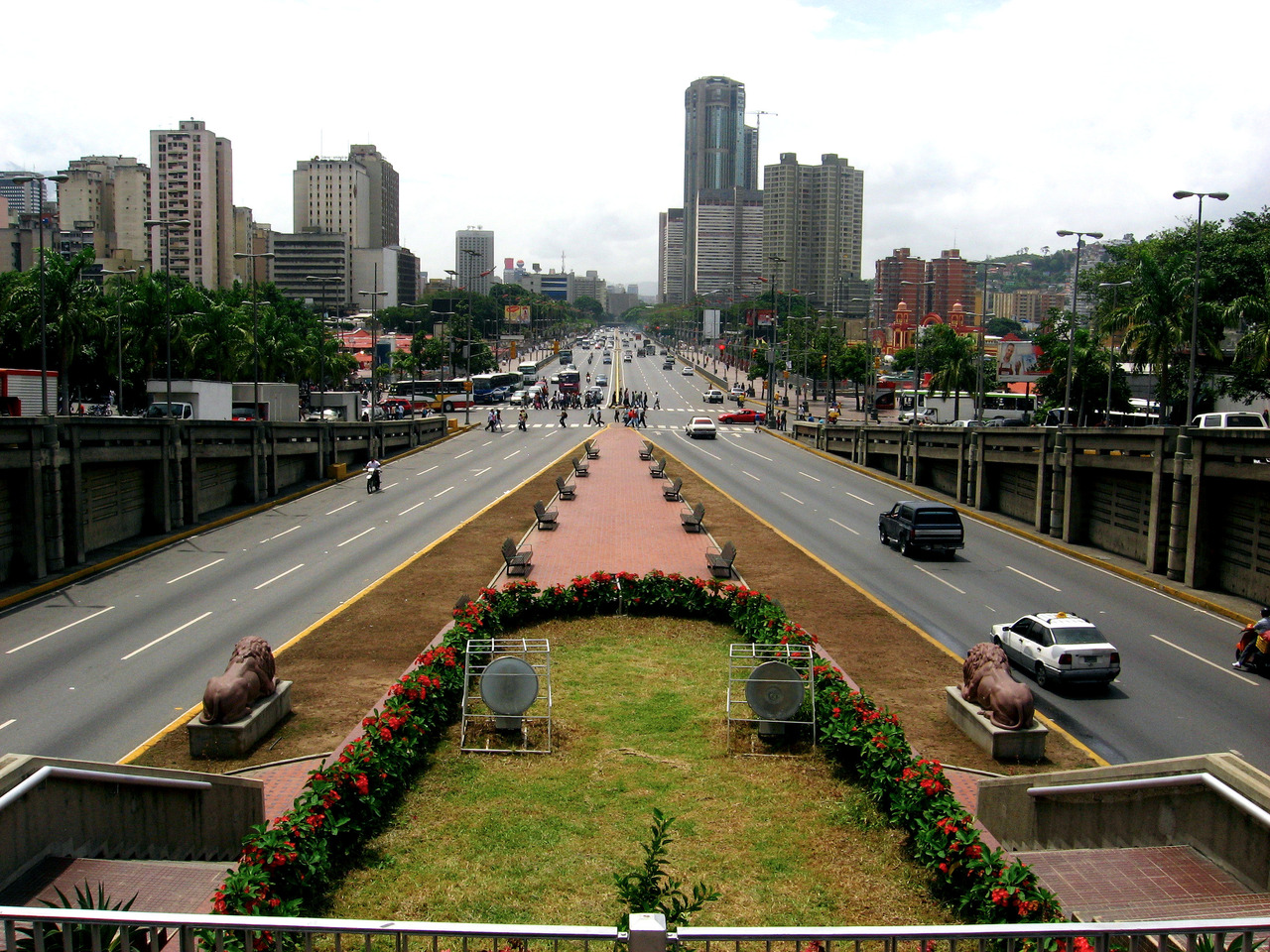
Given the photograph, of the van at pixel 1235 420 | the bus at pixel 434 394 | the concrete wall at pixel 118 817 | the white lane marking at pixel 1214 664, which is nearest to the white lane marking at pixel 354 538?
the concrete wall at pixel 118 817

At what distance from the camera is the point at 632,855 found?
450 inches

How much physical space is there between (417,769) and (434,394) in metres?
97.4

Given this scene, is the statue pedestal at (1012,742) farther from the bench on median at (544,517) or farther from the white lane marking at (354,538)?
the white lane marking at (354,538)

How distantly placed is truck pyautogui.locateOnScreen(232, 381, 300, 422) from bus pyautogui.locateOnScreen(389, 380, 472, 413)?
115 feet

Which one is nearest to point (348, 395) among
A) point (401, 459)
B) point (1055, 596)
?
point (401, 459)

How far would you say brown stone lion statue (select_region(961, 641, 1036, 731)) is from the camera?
50.2 ft

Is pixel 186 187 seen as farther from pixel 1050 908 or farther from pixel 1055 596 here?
pixel 1050 908

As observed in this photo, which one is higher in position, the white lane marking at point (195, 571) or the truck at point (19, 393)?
the truck at point (19, 393)

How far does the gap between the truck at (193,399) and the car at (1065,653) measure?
4171 centimetres

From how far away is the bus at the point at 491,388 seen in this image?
105 meters

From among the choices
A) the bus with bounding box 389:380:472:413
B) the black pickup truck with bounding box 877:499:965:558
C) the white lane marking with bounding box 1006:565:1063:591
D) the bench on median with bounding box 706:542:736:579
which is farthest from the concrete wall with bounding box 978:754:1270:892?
the bus with bounding box 389:380:472:413

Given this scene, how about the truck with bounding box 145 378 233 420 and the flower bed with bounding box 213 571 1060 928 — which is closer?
the flower bed with bounding box 213 571 1060 928

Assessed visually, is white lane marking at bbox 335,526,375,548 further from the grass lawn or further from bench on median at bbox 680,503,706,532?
the grass lawn

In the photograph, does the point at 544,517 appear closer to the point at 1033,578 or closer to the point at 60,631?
the point at 60,631
